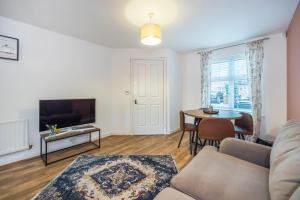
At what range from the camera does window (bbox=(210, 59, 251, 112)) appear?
11.6ft

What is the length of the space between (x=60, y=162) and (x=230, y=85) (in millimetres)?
3934

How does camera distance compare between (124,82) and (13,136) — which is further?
(124,82)

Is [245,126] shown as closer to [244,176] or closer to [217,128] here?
[217,128]

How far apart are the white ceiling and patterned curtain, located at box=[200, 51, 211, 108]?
2.60ft

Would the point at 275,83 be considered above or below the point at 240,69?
below

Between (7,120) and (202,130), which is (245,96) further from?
(7,120)

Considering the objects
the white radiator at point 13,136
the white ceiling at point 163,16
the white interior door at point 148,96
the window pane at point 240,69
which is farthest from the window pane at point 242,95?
the white radiator at point 13,136

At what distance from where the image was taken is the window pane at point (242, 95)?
350 cm

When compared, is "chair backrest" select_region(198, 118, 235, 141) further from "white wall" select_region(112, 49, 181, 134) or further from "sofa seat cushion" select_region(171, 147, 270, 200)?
"white wall" select_region(112, 49, 181, 134)

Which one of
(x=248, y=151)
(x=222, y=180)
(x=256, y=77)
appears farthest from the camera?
(x=256, y=77)

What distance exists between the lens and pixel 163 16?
229cm

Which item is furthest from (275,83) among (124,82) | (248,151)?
(124,82)

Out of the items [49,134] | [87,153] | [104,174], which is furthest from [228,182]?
[49,134]

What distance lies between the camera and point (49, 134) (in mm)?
2631
